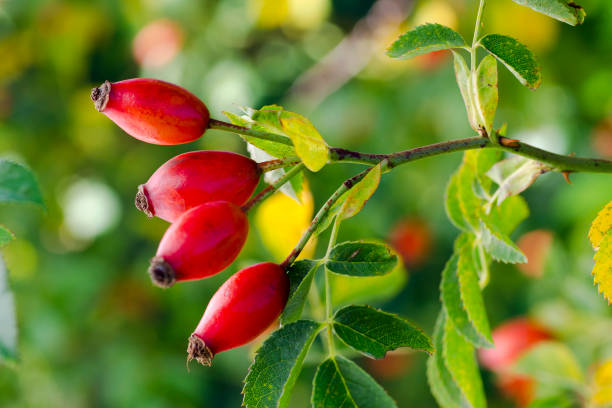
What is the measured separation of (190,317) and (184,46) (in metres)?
1.47

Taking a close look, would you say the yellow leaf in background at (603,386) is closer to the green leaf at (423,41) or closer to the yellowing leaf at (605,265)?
the yellowing leaf at (605,265)

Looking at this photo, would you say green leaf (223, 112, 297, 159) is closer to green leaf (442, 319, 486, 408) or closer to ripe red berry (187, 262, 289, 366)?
ripe red berry (187, 262, 289, 366)

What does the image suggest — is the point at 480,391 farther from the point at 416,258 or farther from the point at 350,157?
the point at 416,258

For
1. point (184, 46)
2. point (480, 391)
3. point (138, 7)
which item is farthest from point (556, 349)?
point (138, 7)

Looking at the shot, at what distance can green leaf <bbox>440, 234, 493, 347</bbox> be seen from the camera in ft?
3.75

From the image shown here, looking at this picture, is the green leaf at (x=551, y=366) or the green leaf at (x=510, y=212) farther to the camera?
the green leaf at (x=551, y=366)

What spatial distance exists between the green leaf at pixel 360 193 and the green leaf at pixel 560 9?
0.33 meters

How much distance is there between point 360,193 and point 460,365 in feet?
1.58

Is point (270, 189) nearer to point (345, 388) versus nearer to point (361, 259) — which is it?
point (361, 259)

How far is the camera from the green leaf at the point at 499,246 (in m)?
1.02

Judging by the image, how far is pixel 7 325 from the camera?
806 mm

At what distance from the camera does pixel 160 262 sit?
90 cm

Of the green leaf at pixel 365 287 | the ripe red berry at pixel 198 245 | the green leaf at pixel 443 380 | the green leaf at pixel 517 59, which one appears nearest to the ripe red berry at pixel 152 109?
the ripe red berry at pixel 198 245

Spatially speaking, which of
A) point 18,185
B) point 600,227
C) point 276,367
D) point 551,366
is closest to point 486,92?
point 600,227
